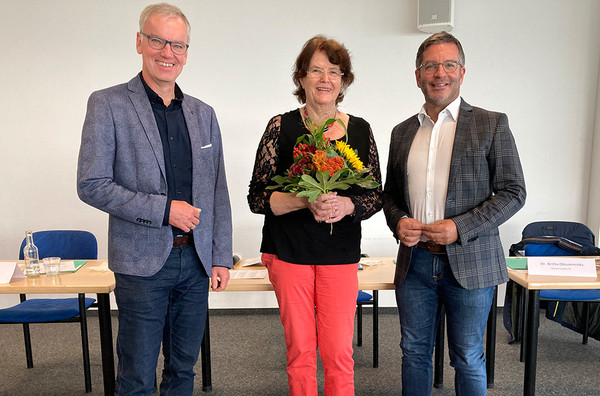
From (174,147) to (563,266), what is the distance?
7.09 ft

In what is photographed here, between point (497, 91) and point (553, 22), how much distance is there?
78 cm

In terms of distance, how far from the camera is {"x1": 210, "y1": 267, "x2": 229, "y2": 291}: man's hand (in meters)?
1.87

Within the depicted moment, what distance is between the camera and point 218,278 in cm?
189

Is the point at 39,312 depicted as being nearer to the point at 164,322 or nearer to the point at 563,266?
the point at 164,322

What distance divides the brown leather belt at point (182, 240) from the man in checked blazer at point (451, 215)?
909 mm

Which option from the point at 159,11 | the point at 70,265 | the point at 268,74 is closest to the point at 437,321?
the point at 159,11

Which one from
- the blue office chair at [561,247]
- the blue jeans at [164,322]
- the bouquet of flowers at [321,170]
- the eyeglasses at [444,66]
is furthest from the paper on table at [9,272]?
the blue office chair at [561,247]

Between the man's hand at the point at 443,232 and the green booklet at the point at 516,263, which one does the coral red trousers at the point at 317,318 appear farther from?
the green booklet at the point at 516,263

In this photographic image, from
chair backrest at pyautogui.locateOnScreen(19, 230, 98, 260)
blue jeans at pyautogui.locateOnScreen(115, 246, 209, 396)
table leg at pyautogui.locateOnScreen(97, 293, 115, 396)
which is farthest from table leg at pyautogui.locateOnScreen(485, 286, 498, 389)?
chair backrest at pyautogui.locateOnScreen(19, 230, 98, 260)

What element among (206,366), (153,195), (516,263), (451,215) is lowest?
(206,366)

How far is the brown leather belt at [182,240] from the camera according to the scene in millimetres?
1745

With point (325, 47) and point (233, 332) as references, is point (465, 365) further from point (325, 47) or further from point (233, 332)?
point (233, 332)

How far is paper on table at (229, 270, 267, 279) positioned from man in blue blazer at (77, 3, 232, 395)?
664mm

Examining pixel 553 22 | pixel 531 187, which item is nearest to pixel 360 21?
pixel 553 22
